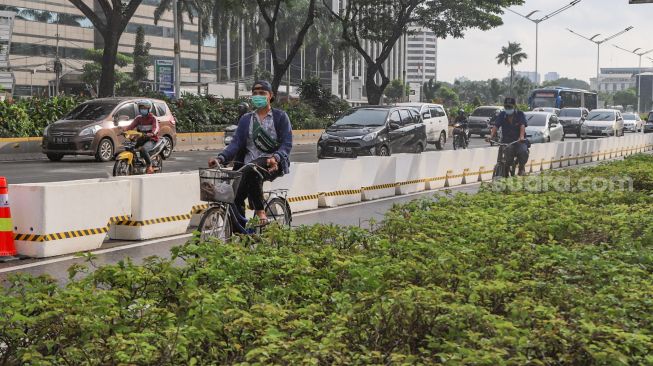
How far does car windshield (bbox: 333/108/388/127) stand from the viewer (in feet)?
89.7

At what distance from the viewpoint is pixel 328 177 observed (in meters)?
17.0

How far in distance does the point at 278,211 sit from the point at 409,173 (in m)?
10.5

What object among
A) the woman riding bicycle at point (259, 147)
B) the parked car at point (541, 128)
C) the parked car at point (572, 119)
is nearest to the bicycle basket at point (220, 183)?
the woman riding bicycle at point (259, 147)

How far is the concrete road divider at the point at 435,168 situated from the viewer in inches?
838

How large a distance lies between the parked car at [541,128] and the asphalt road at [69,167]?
27.0 feet

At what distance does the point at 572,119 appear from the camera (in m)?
53.3

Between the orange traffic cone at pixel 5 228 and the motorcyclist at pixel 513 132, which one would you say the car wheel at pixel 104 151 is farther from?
the orange traffic cone at pixel 5 228

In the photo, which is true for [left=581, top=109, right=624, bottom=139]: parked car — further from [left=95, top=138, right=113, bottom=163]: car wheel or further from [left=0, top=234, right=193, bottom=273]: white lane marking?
[left=0, top=234, right=193, bottom=273]: white lane marking

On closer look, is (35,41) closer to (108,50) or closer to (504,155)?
(108,50)

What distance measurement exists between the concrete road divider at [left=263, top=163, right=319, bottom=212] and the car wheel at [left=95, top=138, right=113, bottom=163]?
38.7ft

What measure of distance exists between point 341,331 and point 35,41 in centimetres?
9787

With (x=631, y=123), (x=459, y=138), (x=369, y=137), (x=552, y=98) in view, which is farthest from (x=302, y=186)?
(x=552, y=98)

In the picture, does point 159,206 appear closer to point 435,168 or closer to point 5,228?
point 5,228

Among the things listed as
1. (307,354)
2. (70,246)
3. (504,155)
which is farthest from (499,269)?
(504,155)
